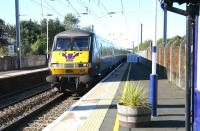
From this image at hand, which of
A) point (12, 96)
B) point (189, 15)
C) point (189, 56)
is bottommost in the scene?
point (12, 96)

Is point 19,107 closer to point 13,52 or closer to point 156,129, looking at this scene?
point 156,129

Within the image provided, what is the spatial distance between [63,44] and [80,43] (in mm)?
779

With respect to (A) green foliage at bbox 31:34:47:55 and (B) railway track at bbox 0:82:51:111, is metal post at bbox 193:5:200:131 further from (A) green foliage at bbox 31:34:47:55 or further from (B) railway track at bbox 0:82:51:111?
(A) green foliage at bbox 31:34:47:55

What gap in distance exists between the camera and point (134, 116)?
997 cm

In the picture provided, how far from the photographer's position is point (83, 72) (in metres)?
20.7

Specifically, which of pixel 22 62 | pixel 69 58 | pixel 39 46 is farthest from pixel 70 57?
pixel 39 46

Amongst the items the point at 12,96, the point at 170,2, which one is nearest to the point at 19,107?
the point at 12,96

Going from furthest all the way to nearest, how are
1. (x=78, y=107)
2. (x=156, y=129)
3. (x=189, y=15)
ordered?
(x=78, y=107), (x=156, y=129), (x=189, y=15)

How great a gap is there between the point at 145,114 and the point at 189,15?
4.84m

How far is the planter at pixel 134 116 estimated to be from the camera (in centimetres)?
994

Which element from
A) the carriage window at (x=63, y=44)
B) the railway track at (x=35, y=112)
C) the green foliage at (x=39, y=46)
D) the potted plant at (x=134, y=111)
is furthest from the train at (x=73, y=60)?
the green foliage at (x=39, y=46)

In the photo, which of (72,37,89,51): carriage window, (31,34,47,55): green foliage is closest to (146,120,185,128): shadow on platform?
(72,37,89,51): carriage window

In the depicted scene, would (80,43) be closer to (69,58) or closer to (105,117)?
(69,58)

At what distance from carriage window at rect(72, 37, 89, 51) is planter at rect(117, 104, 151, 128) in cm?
1158
